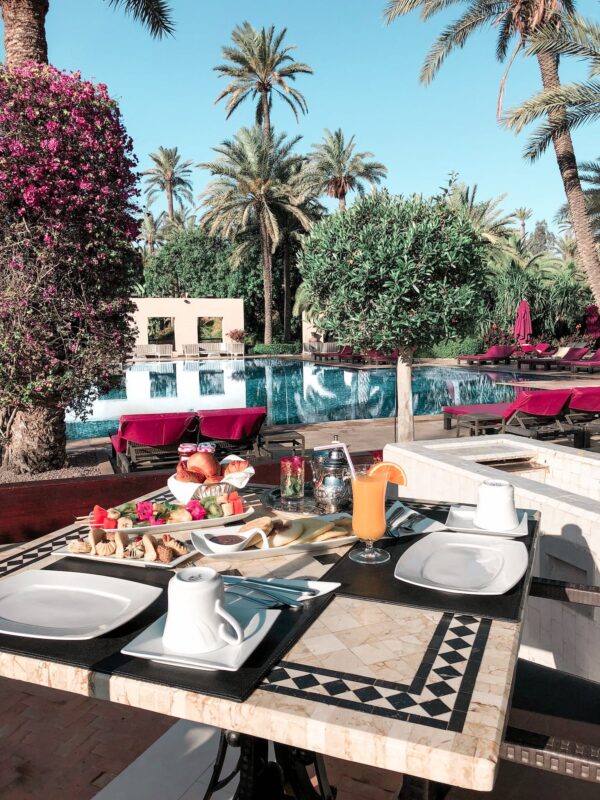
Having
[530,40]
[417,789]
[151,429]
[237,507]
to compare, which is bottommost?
[417,789]

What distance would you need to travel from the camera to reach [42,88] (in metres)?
6.00

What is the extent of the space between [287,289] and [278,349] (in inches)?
138

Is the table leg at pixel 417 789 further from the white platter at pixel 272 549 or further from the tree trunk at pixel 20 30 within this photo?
the tree trunk at pixel 20 30

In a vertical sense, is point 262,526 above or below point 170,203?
below

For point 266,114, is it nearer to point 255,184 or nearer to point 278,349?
point 255,184

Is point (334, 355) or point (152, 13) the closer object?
point (152, 13)

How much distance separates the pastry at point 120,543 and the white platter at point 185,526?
13 centimetres

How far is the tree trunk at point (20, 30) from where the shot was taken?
262 inches

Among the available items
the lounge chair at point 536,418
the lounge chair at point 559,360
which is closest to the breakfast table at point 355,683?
the lounge chair at point 536,418

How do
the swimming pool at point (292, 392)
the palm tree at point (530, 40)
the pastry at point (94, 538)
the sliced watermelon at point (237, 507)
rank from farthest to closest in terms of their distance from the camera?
1. the swimming pool at point (292, 392)
2. the palm tree at point (530, 40)
3. the sliced watermelon at point (237, 507)
4. the pastry at point (94, 538)

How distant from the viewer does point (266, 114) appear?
3100 cm

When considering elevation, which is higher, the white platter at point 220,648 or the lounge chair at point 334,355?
the lounge chair at point 334,355

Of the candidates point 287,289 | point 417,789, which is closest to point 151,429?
point 417,789

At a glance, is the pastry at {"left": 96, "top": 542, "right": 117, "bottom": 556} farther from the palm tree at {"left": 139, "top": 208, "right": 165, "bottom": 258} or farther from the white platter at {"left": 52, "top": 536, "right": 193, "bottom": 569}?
the palm tree at {"left": 139, "top": 208, "right": 165, "bottom": 258}
